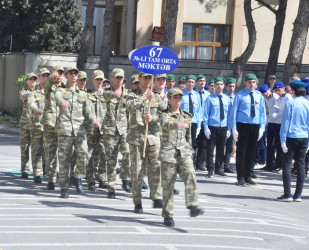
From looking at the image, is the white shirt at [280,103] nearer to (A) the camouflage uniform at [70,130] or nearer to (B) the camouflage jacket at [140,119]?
(A) the camouflage uniform at [70,130]

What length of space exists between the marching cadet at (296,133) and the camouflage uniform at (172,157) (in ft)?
10.6

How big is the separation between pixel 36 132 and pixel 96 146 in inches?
51.1

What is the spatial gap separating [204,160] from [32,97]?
5000 millimetres

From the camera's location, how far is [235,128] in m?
14.3

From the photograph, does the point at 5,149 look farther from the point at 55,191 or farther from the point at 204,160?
the point at 55,191

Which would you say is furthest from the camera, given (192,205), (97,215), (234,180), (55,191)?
(234,180)

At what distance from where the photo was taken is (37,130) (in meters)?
13.7

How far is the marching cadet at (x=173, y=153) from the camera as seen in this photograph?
9820 millimetres

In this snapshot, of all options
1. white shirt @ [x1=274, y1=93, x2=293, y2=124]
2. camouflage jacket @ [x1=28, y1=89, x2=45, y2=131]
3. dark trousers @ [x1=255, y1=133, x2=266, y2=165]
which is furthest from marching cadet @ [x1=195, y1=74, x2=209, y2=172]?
camouflage jacket @ [x1=28, y1=89, x2=45, y2=131]

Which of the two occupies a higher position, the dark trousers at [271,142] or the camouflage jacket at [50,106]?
the camouflage jacket at [50,106]

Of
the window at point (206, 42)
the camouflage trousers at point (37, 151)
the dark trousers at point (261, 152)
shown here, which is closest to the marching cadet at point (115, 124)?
the camouflage trousers at point (37, 151)

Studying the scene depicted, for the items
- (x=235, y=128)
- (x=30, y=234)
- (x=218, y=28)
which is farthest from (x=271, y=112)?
(x=218, y=28)

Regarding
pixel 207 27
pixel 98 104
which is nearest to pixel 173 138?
pixel 98 104

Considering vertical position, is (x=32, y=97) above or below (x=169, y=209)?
above
